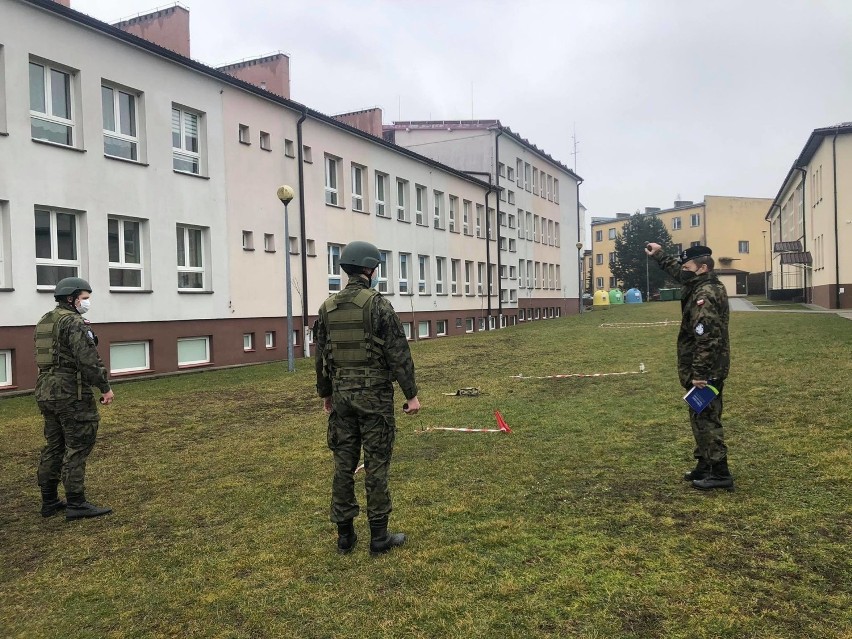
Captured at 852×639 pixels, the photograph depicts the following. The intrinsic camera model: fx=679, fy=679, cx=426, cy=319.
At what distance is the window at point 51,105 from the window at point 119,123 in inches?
36.3

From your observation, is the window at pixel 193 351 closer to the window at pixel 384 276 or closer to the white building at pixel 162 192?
the white building at pixel 162 192

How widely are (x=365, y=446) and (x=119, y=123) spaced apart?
15074mm

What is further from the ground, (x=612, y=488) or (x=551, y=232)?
(x=551, y=232)

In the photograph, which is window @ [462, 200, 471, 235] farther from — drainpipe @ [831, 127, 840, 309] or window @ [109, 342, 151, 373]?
window @ [109, 342, 151, 373]

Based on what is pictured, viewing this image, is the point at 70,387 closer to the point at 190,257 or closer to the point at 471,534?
the point at 471,534

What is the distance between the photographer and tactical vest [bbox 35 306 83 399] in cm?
595

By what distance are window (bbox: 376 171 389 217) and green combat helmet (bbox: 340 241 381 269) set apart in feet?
76.2

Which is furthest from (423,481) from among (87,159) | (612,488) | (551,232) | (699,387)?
(551,232)

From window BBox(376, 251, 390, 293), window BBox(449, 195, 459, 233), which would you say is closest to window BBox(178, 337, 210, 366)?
window BBox(376, 251, 390, 293)

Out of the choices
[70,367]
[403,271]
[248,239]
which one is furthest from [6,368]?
[403,271]

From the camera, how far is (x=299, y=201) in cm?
2261

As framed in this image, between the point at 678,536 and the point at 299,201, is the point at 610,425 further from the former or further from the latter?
the point at 299,201

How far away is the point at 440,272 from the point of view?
33.8 m

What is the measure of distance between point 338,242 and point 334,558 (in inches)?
825
